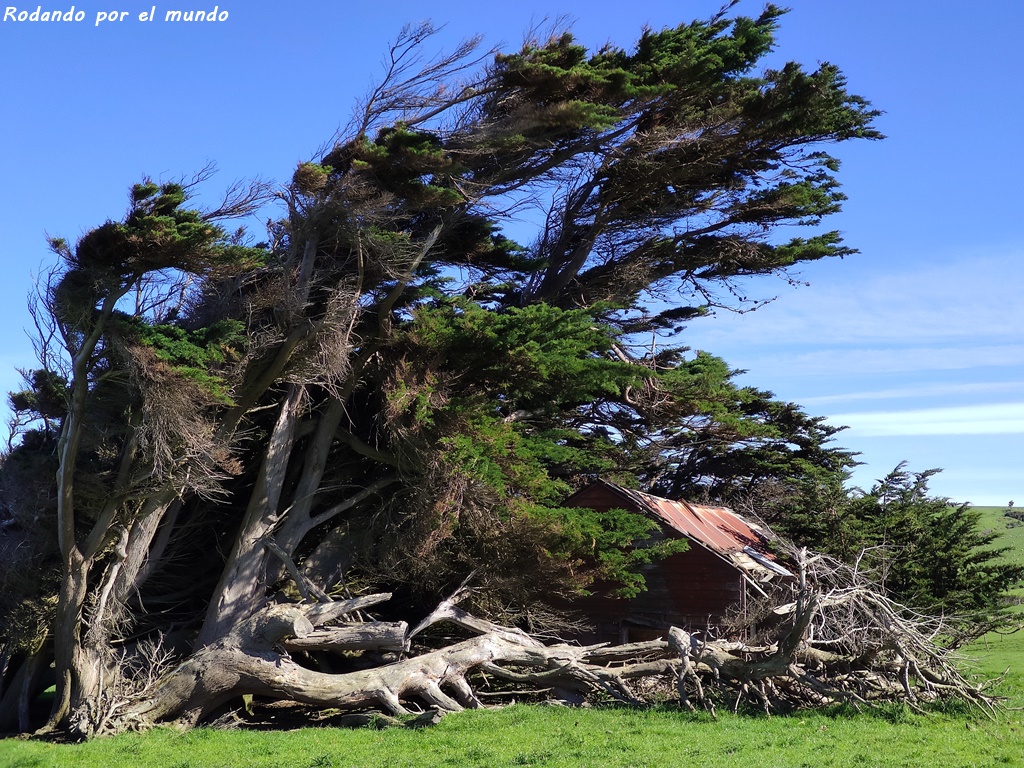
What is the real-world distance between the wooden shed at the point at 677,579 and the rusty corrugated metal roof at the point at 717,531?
23 millimetres

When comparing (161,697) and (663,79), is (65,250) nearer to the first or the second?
(161,697)

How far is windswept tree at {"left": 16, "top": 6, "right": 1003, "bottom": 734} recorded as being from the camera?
1537 centimetres

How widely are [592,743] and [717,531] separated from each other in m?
11.8

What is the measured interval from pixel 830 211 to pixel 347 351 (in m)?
12.5

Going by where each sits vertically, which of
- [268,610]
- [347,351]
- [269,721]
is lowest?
[269,721]

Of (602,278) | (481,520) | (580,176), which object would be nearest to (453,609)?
(481,520)

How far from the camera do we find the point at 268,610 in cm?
1659

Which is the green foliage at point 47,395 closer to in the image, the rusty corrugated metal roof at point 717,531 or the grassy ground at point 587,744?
the grassy ground at point 587,744

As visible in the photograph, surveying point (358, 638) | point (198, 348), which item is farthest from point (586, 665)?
point (198, 348)

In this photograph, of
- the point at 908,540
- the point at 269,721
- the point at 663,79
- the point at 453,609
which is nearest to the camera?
the point at 269,721

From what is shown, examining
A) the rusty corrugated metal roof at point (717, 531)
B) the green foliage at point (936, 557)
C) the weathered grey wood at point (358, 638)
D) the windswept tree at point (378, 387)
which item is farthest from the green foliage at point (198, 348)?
the green foliage at point (936, 557)

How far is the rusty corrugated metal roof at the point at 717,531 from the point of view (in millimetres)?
20391

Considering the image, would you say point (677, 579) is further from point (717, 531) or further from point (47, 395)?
point (47, 395)

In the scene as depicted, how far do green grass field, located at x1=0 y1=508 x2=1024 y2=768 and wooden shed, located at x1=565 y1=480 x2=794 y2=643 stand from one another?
18.7 feet
